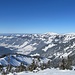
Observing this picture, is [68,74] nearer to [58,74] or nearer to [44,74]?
[58,74]

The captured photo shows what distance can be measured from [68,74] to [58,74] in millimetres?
1237

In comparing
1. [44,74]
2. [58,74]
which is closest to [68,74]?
[58,74]

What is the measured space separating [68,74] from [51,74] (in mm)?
2088

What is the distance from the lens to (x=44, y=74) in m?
24.4

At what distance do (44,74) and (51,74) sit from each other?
87 cm

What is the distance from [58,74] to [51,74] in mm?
860

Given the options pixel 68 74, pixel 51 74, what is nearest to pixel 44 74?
pixel 51 74

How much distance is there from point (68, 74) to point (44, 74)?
2.95 meters

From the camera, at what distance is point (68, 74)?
24.2 meters

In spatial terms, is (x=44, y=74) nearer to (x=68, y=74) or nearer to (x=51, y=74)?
(x=51, y=74)

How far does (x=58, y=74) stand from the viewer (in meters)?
24.1

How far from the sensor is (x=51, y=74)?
24.2 m
